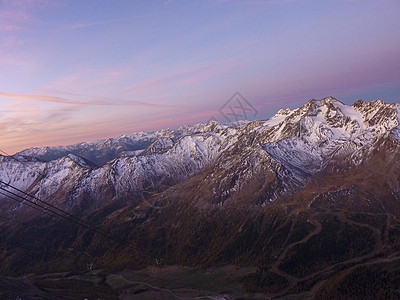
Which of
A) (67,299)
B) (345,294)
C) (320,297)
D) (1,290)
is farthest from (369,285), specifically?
(1,290)

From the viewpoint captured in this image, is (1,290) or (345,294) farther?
(345,294)

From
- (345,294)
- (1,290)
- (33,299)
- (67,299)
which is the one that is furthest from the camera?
(345,294)

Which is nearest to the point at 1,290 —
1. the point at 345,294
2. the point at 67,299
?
the point at 67,299

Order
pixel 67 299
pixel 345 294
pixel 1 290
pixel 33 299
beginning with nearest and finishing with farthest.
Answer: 1. pixel 33 299
2. pixel 1 290
3. pixel 67 299
4. pixel 345 294

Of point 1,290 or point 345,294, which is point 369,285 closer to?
point 345,294

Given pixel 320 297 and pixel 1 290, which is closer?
pixel 1 290

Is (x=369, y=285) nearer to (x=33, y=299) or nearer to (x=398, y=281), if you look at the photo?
(x=398, y=281)

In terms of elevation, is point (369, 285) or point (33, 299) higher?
point (33, 299)

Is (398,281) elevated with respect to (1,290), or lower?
lower

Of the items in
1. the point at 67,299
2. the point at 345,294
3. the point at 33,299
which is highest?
the point at 33,299
